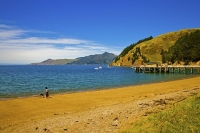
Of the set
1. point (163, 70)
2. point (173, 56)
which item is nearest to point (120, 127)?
point (163, 70)

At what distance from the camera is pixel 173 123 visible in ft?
39.4

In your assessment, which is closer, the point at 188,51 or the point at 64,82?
the point at 64,82

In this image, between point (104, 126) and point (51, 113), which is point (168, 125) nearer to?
point (104, 126)

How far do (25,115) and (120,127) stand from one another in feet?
36.8

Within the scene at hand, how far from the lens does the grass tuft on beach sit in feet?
36.1

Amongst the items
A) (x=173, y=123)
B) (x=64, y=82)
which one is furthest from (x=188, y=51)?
(x=173, y=123)

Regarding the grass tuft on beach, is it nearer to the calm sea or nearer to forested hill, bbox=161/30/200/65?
the calm sea

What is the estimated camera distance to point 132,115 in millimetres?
16219

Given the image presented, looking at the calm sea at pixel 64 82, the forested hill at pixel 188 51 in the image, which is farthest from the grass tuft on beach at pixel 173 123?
the forested hill at pixel 188 51

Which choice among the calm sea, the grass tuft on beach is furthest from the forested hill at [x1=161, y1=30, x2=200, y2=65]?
the grass tuft on beach

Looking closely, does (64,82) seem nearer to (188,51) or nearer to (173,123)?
(173,123)

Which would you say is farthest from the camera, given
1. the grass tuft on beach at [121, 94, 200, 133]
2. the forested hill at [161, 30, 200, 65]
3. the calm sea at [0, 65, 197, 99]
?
the forested hill at [161, 30, 200, 65]

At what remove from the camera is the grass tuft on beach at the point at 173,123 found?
11016 mm

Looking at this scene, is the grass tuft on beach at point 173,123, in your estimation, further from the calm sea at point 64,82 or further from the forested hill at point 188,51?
the forested hill at point 188,51
